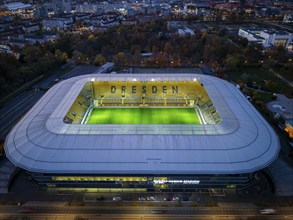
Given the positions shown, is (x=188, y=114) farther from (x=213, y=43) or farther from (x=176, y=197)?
(x=213, y=43)

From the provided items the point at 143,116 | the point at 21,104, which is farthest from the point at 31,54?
the point at 143,116

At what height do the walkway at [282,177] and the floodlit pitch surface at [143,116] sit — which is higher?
the walkway at [282,177]

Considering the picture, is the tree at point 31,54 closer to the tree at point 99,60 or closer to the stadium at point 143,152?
the tree at point 99,60

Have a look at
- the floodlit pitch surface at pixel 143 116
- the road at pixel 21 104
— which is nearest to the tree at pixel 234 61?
the floodlit pitch surface at pixel 143 116

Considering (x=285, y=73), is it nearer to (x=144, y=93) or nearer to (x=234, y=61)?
(x=234, y=61)

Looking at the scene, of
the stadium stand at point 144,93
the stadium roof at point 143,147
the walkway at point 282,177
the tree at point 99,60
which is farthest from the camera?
the tree at point 99,60

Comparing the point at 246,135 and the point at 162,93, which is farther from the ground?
the point at 246,135

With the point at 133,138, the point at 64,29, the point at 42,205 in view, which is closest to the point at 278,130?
the point at 133,138
